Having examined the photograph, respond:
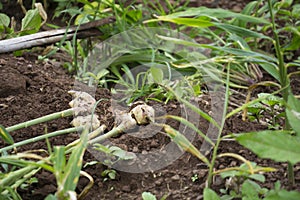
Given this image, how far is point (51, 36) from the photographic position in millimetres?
2121

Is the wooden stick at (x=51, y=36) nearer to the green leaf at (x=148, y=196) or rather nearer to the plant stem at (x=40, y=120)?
the plant stem at (x=40, y=120)

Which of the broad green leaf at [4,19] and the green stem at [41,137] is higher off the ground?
the broad green leaf at [4,19]

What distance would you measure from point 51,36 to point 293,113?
1.19 metres

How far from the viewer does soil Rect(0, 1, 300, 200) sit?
1.38 metres

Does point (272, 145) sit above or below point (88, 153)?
above

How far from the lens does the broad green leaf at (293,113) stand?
3.75 feet

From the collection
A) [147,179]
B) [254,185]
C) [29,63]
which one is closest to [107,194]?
[147,179]

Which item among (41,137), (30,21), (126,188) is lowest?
(126,188)

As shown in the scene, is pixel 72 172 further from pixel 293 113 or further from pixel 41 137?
pixel 293 113

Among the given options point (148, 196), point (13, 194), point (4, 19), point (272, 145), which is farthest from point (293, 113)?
point (4, 19)

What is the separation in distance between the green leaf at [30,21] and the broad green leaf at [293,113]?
3.91ft

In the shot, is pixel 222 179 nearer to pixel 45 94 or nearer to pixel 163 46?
pixel 45 94

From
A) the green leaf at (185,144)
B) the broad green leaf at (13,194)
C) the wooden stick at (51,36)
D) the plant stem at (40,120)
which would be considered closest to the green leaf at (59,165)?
the broad green leaf at (13,194)

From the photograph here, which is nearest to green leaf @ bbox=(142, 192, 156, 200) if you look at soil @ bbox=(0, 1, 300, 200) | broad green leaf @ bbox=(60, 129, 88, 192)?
soil @ bbox=(0, 1, 300, 200)
